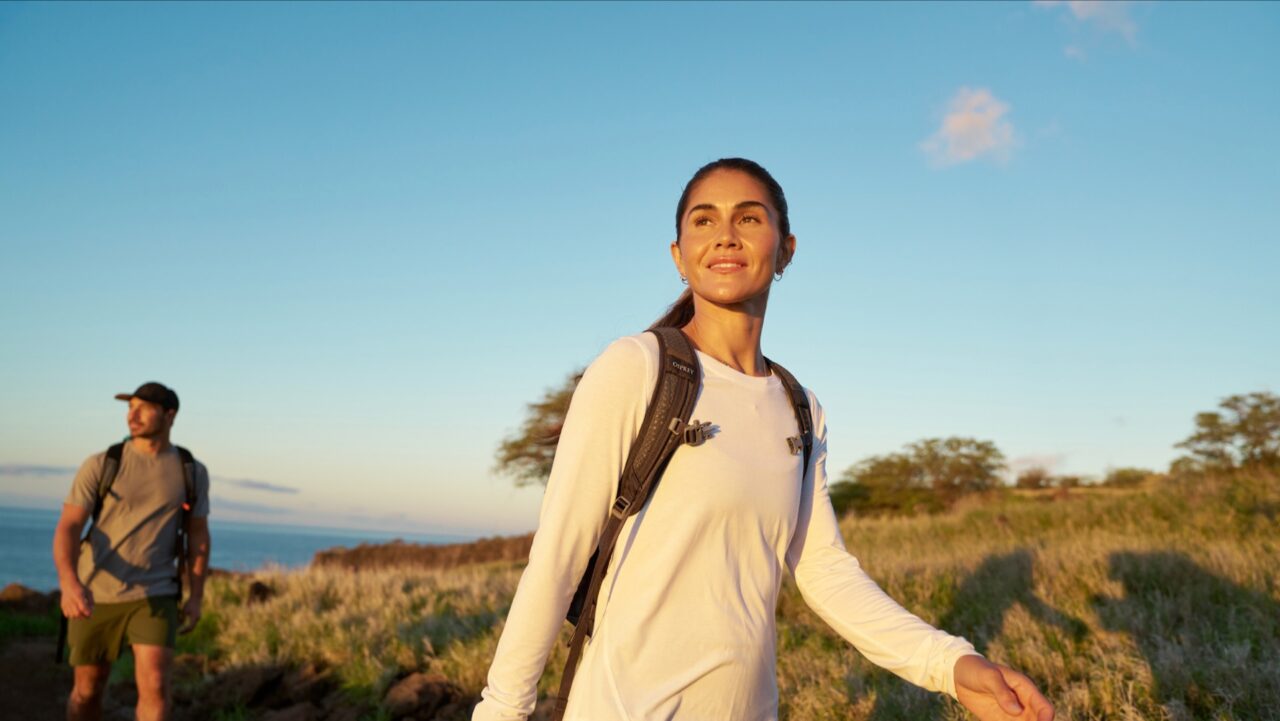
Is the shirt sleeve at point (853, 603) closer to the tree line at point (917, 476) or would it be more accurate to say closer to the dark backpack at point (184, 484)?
the dark backpack at point (184, 484)

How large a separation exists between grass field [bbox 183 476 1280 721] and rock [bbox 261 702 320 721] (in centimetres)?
44

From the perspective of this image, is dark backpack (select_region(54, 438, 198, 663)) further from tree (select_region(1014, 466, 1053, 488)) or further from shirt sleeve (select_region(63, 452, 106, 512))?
tree (select_region(1014, 466, 1053, 488))

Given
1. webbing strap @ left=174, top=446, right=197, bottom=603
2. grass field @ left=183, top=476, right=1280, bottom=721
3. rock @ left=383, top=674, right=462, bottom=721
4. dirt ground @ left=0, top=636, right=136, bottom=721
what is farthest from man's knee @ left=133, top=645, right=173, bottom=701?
dirt ground @ left=0, top=636, right=136, bottom=721

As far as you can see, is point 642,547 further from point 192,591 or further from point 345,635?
point 345,635

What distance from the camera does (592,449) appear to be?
2037 millimetres

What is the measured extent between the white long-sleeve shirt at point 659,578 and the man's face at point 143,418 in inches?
221

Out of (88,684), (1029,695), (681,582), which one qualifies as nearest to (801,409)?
(681,582)

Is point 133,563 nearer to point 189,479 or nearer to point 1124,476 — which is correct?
point 189,479

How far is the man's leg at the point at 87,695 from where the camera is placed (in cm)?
630

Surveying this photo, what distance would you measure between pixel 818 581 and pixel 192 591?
5715 mm

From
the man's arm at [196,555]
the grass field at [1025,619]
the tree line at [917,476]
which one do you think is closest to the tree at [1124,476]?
the tree line at [917,476]

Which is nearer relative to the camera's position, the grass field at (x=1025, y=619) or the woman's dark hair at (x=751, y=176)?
the woman's dark hair at (x=751, y=176)

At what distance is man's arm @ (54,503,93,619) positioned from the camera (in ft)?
20.3

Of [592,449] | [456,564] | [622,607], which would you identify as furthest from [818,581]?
[456,564]
